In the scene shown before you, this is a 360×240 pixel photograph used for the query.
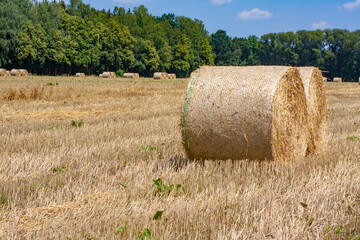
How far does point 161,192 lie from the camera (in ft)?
14.5

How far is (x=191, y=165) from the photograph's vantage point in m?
5.64

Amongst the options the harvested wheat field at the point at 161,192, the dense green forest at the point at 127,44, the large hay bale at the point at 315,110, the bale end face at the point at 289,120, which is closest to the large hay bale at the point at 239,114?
the bale end face at the point at 289,120

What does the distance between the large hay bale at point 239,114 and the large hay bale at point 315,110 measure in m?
0.98

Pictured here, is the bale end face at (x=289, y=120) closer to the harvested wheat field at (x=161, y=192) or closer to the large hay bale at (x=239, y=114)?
the large hay bale at (x=239, y=114)

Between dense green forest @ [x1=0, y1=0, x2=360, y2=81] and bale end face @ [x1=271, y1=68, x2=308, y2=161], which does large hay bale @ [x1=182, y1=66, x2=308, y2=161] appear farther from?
dense green forest @ [x1=0, y1=0, x2=360, y2=81]

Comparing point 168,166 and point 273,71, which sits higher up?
point 273,71

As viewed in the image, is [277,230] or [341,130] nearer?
[277,230]

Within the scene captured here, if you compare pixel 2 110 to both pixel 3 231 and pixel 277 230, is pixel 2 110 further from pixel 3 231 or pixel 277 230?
pixel 277 230

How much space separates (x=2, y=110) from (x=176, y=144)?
250 inches

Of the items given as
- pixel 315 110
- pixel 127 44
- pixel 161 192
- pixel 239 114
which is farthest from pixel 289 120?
pixel 127 44

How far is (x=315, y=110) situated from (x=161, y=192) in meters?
3.98

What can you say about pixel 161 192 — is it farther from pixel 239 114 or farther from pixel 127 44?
pixel 127 44

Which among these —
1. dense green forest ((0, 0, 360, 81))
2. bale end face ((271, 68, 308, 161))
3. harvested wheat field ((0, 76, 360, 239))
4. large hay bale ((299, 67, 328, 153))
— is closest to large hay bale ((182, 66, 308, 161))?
bale end face ((271, 68, 308, 161))

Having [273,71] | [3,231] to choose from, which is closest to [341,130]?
[273,71]
